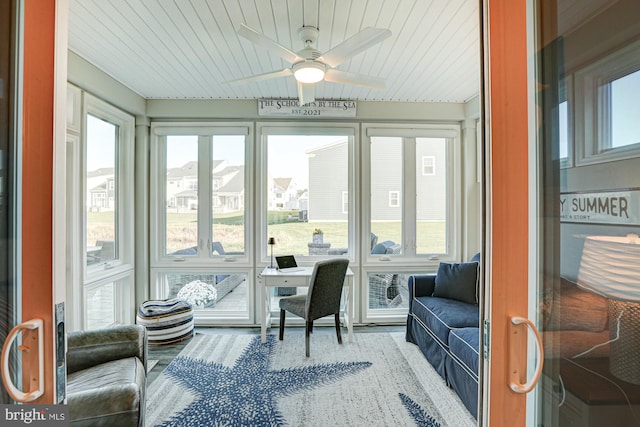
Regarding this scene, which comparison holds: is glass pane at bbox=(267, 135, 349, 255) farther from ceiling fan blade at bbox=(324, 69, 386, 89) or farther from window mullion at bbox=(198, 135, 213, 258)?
ceiling fan blade at bbox=(324, 69, 386, 89)

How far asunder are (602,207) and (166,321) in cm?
349

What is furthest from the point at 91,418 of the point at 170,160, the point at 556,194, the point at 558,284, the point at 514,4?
the point at 170,160

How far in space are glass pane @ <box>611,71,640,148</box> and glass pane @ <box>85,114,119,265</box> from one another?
3.57m

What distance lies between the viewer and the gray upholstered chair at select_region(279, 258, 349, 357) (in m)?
2.91

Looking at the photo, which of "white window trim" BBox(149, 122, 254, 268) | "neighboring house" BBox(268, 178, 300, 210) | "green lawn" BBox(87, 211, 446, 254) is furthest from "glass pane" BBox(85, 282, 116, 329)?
"neighboring house" BBox(268, 178, 300, 210)

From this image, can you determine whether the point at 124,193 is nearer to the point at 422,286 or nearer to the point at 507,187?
the point at 422,286

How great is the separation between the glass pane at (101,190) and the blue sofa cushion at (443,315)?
331 cm

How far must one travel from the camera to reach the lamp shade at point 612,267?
71 cm

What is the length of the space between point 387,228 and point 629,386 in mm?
3132

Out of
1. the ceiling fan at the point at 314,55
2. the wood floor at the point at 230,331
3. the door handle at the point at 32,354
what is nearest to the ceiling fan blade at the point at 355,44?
the ceiling fan at the point at 314,55

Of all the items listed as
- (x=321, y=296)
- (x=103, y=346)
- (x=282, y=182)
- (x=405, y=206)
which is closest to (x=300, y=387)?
(x=321, y=296)

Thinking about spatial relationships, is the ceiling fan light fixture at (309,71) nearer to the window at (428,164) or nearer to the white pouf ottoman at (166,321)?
the window at (428,164)

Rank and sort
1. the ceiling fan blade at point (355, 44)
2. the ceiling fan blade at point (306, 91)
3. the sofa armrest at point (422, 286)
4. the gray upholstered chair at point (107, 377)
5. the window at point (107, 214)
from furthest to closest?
the sofa armrest at point (422, 286)
the window at point (107, 214)
the ceiling fan blade at point (306, 91)
the ceiling fan blade at point (355, 44)
the gray upholstered chair at point (107, 377)

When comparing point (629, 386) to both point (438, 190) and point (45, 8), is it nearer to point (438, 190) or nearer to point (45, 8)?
point (45, 8)
